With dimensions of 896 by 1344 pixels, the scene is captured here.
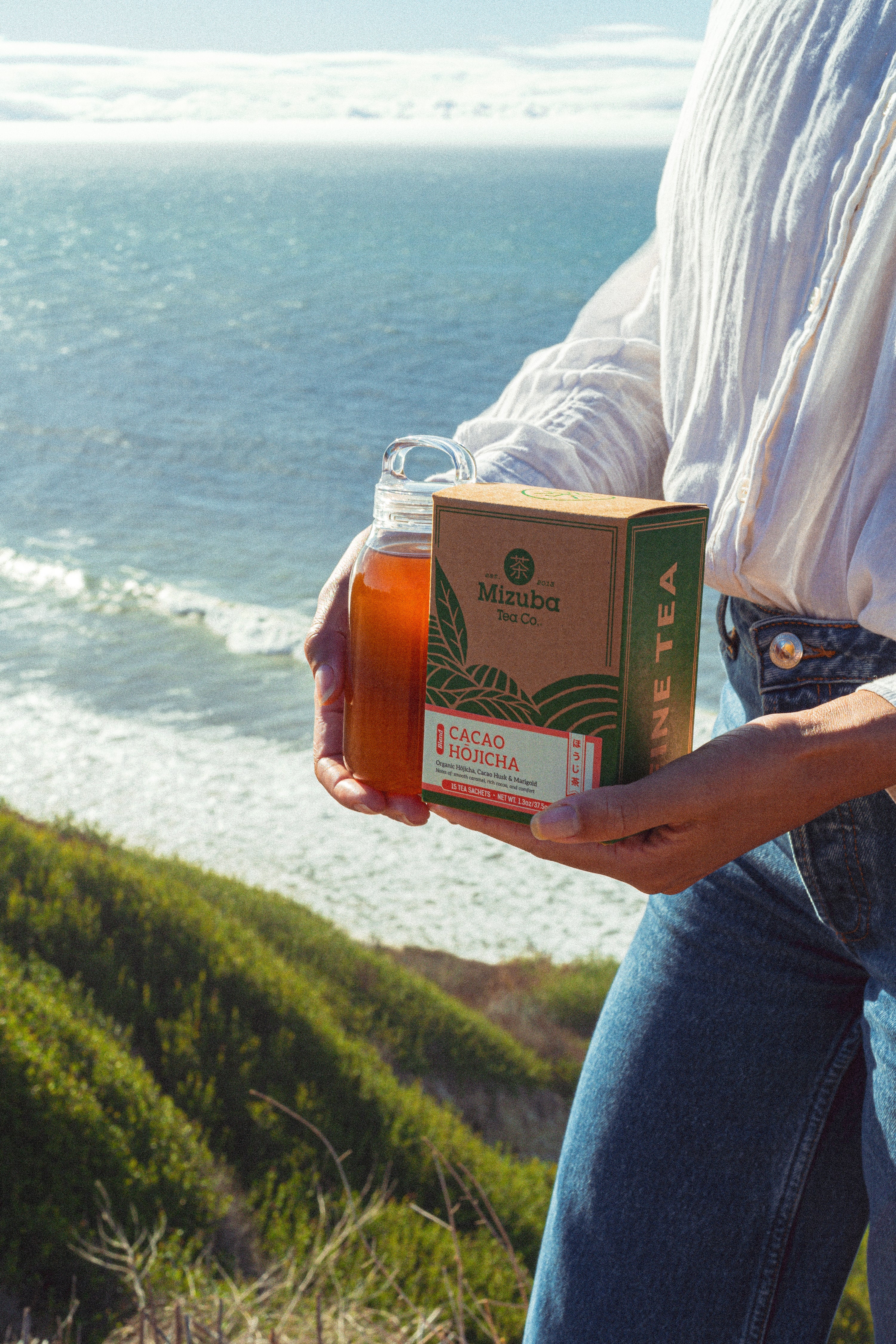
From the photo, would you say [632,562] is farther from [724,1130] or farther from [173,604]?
[173,604]

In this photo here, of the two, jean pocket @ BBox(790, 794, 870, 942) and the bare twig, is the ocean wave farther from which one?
jean pocket @ BBox(790, 794, 870, 942)

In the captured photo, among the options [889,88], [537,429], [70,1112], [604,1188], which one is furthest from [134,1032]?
[889,88]

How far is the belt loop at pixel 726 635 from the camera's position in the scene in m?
1.16

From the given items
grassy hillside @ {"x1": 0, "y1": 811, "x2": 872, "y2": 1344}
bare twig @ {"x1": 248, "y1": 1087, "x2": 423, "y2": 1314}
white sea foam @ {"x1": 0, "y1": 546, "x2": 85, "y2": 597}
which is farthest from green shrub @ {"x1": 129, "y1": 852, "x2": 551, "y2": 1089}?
white sea foam @ {"x1": 0, "y1": 546, "x2": 85, "y2": 597}

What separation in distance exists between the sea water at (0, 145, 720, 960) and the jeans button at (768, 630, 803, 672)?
4.77 m

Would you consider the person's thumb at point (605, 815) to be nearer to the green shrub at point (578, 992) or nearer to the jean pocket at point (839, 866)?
the jean pocket at point (839, 866)

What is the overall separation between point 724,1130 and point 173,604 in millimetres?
12230

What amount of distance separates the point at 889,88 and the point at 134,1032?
2.80 metres

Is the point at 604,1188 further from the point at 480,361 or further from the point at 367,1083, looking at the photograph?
the point at 480,361

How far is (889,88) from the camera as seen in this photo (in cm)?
99

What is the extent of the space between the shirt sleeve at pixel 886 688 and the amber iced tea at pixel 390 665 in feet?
1.16

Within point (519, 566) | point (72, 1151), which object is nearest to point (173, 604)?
point (72, 1151)

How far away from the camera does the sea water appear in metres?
6.64

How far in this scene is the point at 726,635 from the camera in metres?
1.18
